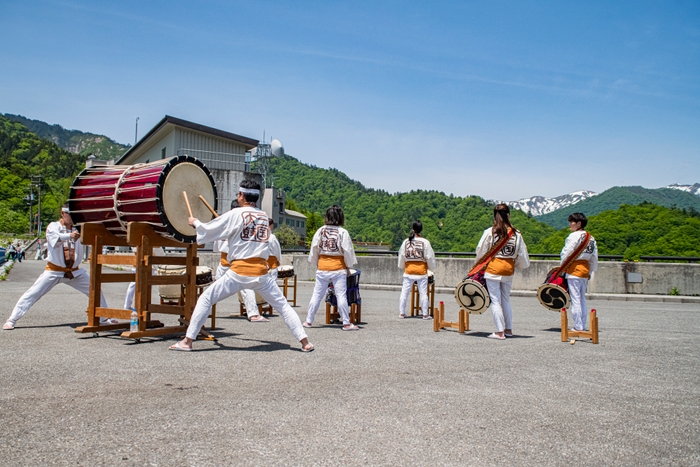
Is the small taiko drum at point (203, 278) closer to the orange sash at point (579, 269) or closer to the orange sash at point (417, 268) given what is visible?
the orange sash at point (417, 268)

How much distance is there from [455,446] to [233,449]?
4.24 ft

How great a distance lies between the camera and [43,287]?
816 centimetres

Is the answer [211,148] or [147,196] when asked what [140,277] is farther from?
[211,148]

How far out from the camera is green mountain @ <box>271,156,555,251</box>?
61.2m

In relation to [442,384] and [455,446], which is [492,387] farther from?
[455,446]

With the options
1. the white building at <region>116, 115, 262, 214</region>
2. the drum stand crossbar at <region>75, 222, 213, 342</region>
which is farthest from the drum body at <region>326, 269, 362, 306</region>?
the white building at <region>116, 115, 262, 214</region>

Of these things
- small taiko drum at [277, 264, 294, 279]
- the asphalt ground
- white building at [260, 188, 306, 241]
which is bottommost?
the asphalt ground

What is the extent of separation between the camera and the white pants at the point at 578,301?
8609 millimetres

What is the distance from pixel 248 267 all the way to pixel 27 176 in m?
138

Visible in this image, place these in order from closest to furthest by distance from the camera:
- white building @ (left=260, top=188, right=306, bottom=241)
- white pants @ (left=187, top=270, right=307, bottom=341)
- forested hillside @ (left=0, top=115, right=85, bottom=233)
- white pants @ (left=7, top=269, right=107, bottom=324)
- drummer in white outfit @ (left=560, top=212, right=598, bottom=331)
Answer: white pants @ (left=187, top=270, right=307, bottom=341)
white pants @ (left=7, top=269, right=107, bottom=324)
drummer in white outfit @ (left=560, top=212, right=598, bottom=331)
white building @ (left=260, top=188, right=306, bottom=241)
forested hillside @ (left=0, top=115, right=85, bottom=233)

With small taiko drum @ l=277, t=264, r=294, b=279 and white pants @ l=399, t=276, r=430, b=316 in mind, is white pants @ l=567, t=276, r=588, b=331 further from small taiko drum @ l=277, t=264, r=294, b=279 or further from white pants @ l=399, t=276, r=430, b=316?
small taiko drum @ l=277, t=264, r=294, b=279

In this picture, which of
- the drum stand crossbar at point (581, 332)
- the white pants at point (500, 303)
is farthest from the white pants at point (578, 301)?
the white pants at point (500, 303)

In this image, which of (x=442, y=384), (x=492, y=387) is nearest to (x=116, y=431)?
(x=442, y=384)

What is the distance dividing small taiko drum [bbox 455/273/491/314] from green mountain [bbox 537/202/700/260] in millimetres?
21307
